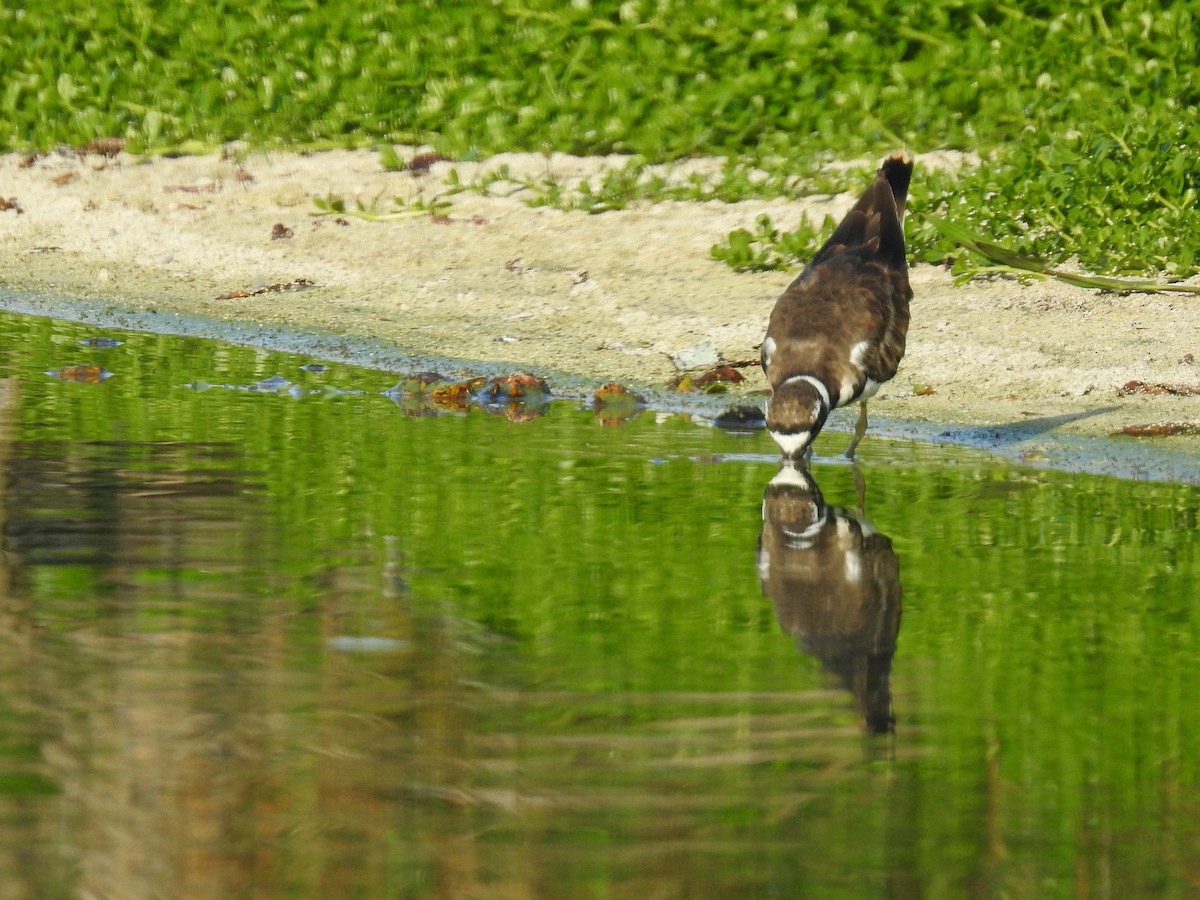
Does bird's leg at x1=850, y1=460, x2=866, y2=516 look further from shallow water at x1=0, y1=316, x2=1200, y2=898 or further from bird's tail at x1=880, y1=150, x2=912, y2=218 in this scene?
bird's tail at x1=880, y1=150, x2=912, y2=218

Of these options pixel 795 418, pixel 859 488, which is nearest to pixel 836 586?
pixel 859 488

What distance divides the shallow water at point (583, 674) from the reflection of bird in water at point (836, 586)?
0.6 inches

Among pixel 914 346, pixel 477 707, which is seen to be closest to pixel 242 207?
pixel 914 346

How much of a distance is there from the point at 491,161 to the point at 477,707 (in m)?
9.05

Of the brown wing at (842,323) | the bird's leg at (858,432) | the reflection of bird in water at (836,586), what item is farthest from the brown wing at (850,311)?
the reflection of bird in water at (836,586)

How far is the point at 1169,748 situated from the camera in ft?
12.3

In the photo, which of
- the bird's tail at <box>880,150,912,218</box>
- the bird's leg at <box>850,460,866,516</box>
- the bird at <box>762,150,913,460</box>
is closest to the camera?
the bird's leg at <box>850,460,866,516</box>

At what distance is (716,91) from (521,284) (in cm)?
257

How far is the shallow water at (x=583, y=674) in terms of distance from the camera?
3.21m

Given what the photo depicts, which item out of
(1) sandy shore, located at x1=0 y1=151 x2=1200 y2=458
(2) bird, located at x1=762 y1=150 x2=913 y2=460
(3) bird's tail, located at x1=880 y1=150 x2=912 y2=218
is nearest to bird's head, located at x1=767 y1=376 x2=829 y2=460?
(2) bird, located at x1=762 y1=150 x2=913 y2=460

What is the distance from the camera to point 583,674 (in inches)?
165

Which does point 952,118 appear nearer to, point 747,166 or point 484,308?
point 747,166

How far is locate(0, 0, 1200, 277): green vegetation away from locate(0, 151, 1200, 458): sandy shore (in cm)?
35

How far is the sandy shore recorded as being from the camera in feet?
27.9
